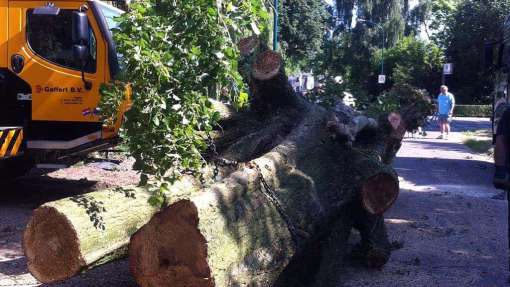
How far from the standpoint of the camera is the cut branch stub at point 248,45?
656 centimetres

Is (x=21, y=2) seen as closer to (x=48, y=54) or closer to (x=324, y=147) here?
(x=48, y=54)

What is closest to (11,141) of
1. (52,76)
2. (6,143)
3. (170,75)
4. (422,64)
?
(6,143)

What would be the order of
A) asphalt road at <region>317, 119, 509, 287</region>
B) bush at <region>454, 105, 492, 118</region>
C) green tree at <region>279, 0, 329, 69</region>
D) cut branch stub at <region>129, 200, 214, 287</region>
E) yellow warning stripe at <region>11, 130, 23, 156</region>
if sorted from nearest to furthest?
cut branch stub at <region>129, 200, 214, 287</region>
asphalt road at <region>317, 119, 509, 287</region>
yellow warning stripe at <region>11, 130, 23, 156</region>
bush at <region>454, 105, 492, 118</region>
green tree at <region>279, 0, 329, 69</region>

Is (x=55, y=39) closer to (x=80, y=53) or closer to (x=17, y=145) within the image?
(x=80, y=53)

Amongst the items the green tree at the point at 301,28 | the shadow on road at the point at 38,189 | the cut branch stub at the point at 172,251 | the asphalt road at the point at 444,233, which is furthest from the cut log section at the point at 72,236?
the green tree at the point at 301,28

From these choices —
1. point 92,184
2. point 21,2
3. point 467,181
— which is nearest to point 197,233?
point 21,2

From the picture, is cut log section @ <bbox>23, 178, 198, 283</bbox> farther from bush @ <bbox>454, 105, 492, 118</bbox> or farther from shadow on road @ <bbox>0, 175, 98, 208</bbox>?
bush @ <bbox>454, 105, 492, 118</bbox>

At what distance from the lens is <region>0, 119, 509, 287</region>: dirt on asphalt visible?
18.1 ft

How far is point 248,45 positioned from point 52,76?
261cm

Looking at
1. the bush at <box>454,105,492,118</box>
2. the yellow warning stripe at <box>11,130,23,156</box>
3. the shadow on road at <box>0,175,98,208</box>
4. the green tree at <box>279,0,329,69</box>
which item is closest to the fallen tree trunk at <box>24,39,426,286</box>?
the yellow warning stripe at <box>11,130,23,156</box>

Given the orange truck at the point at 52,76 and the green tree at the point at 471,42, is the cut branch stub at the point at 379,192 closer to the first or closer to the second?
the orange truck at the point at 52,76

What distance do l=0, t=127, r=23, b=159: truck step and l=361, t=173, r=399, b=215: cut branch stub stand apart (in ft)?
14.4

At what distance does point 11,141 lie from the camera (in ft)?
24.5

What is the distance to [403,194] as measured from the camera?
33.1ft
